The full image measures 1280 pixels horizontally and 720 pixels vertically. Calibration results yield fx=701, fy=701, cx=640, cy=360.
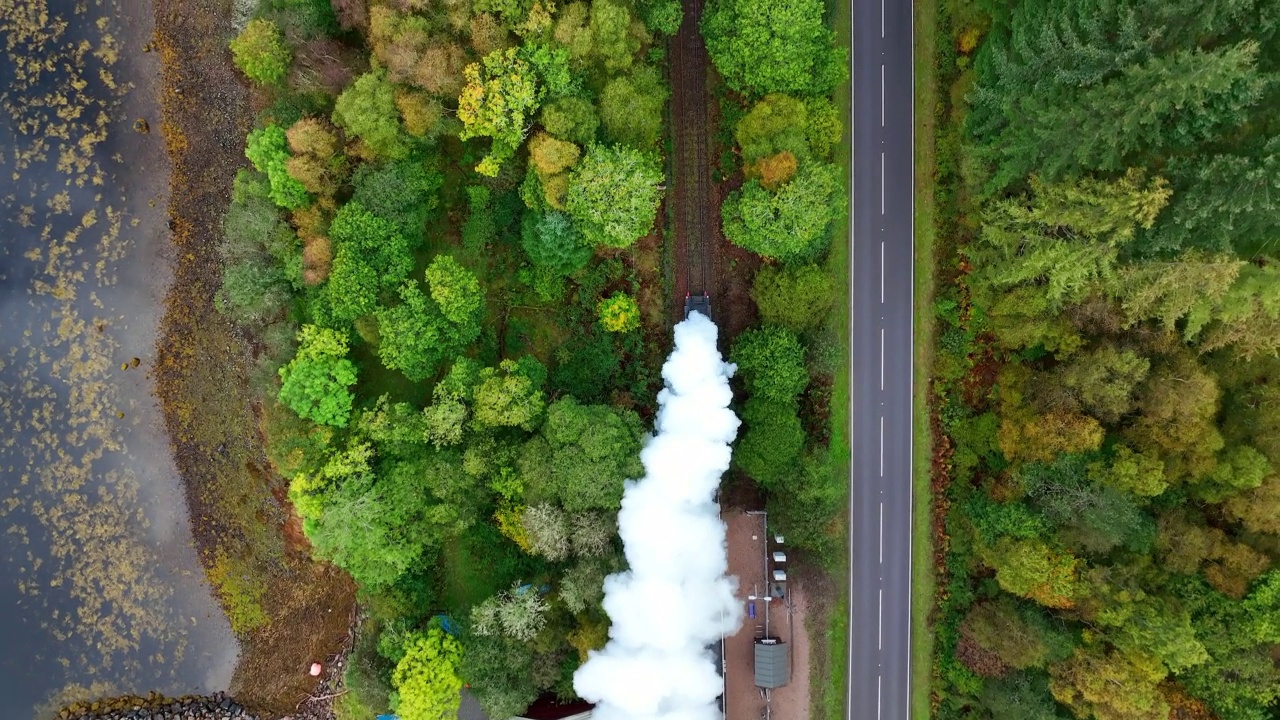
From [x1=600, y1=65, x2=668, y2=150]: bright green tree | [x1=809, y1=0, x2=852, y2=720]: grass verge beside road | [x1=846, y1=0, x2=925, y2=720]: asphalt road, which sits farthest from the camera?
[x1=809, y1=0, x2=852, y2=720]: grass verge beside road

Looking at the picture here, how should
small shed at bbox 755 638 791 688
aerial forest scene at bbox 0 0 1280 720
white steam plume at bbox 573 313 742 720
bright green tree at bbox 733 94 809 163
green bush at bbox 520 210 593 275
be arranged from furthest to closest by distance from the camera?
small shed at bbox 755 638 791 688 < green bush at bbox 520 210 593 275 < bright green tree at bbox 733 94 809 163 < white steam plume at bbox 573 313 742 720 < aerial forest scene at bbox 0 0 1280 720

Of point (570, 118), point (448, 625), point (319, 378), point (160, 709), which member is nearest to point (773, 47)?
point (570, 118)

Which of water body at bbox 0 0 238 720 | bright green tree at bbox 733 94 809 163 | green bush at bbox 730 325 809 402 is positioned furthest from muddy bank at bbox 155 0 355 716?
bright green tree at bbox 733 94 809 163

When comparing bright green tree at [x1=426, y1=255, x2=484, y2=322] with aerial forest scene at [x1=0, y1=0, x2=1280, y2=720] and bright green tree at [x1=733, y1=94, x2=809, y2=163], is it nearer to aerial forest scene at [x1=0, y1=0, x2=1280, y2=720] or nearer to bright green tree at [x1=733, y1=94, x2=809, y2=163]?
aerial forest scene at [x1=0, y1=0, x2=1280, y2=720]

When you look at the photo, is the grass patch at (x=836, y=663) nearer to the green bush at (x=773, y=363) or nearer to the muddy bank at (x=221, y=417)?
the green bush at (x=773, y=363)

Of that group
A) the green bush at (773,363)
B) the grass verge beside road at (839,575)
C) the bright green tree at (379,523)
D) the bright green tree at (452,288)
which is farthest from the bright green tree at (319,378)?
the grass verge beside road at (839,575)

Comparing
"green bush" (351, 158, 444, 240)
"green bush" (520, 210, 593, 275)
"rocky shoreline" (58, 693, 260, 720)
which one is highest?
"green bush" (351, 158, 444, 240)
